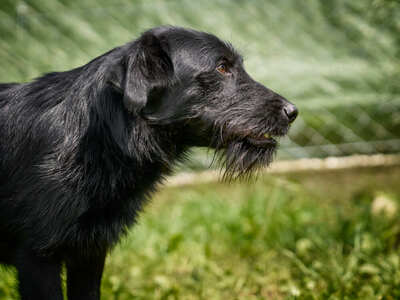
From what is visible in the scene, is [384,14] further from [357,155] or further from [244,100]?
[244,100]

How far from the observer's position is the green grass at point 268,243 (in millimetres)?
3434

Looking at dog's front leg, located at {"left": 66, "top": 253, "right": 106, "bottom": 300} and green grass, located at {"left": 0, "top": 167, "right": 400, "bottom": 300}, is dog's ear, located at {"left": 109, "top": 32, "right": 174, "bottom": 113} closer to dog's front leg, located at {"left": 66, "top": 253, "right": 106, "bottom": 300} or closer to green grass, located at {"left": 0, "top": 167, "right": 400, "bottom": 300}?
dog's front leg, located at {"left": 66, "top": 253, "right": 106, "bottom": 300}

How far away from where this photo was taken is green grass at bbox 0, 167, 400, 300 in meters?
3.43

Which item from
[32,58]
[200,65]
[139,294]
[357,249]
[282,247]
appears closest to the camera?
[200,65]

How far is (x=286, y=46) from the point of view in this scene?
516 cm

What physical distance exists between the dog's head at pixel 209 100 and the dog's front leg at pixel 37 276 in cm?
92

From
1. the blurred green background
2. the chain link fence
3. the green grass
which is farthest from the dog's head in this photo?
the chain link fence

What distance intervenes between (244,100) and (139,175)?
0.76 meters

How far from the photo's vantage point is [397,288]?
3.15 meters

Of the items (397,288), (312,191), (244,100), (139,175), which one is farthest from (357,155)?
(139,175)

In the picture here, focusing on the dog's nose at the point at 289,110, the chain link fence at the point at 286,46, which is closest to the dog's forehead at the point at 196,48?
the dog's nose at the point at 289,110

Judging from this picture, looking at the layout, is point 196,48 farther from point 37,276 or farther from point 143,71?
point 37,276

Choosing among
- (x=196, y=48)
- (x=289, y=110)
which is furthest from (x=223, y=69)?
(x=289, y=110)

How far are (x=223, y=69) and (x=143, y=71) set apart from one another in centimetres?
58
